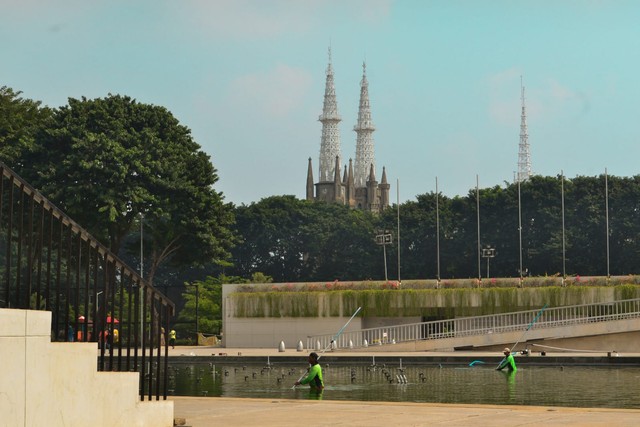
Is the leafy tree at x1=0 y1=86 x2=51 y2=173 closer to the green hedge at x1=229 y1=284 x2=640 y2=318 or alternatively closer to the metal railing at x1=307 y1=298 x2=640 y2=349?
the green hedge at x1=229 y1=284 x2=640 y2=318

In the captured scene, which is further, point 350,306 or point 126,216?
point 126,216

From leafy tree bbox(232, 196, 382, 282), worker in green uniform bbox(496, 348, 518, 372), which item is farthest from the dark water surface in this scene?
leafy tree bbox(232, 196, 382, 282)

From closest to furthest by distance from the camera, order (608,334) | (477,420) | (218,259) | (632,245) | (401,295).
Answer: (477,420)
(608,334)
(401,295)
(218,259)
(632,245)

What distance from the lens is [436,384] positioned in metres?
34.8

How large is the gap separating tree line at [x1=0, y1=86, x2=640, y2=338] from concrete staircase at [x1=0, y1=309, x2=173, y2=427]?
168 feet

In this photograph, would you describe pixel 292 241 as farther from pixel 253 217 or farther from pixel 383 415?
pixel 383 415

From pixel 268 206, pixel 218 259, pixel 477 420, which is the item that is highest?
pixel 268 206

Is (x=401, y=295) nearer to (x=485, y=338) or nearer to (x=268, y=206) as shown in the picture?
(x=485, y=338)

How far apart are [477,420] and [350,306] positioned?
46.9 m

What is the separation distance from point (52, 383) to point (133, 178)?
183ft

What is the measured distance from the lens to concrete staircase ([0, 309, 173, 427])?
13258mm

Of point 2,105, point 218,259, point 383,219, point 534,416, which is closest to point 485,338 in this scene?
point 218,259

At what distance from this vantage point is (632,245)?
102 metres

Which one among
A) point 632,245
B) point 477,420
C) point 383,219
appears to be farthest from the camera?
point 383,219
